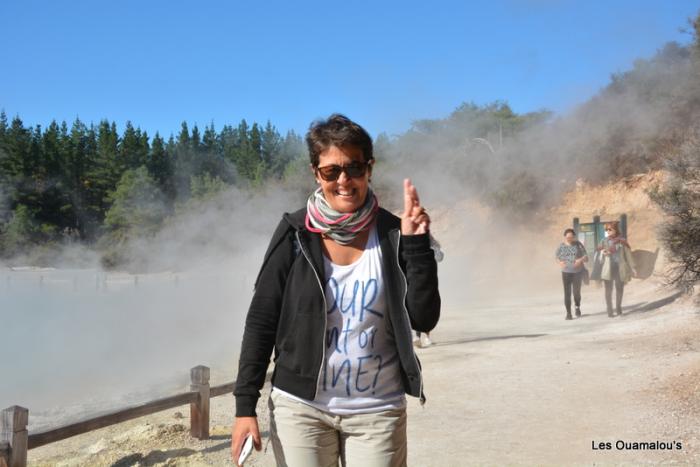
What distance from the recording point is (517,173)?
2512 cm

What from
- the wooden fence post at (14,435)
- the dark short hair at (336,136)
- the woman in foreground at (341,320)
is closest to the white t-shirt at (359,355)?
the woman in foreground at (341,320)

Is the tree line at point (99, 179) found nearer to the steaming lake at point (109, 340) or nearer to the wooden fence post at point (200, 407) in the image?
the steaming lake at point (109, 340)

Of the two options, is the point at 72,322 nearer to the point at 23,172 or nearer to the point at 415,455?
the point at 415,455

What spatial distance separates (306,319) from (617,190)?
20.8m

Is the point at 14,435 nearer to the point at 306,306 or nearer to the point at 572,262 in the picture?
the point at 306,306

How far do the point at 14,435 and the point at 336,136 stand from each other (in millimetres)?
3382

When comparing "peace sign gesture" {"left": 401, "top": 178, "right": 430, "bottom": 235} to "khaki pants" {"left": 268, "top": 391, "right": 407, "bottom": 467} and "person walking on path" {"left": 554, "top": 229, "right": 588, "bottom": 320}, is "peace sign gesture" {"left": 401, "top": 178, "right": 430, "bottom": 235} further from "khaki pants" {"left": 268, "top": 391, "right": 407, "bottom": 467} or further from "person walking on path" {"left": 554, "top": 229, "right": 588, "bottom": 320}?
"person walking on path" {"left": 554, "top": 229, "right": 588, "bottom": 320}

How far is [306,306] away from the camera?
85.7 inches

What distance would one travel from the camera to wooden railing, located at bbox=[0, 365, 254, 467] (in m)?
4.18

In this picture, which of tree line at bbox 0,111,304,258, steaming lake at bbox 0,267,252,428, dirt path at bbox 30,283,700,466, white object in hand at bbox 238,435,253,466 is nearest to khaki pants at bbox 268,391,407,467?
white object in hand at bbox 238,435,253,466

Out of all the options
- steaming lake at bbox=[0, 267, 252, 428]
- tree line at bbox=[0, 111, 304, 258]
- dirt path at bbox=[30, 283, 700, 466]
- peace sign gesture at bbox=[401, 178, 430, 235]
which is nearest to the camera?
peace sign gesture at bbox=[401, 178, 430, 235]

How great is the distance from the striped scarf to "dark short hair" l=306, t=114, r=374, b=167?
0.17 meters

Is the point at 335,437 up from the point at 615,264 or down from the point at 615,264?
down

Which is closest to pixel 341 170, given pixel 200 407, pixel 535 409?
pixel 200 407
